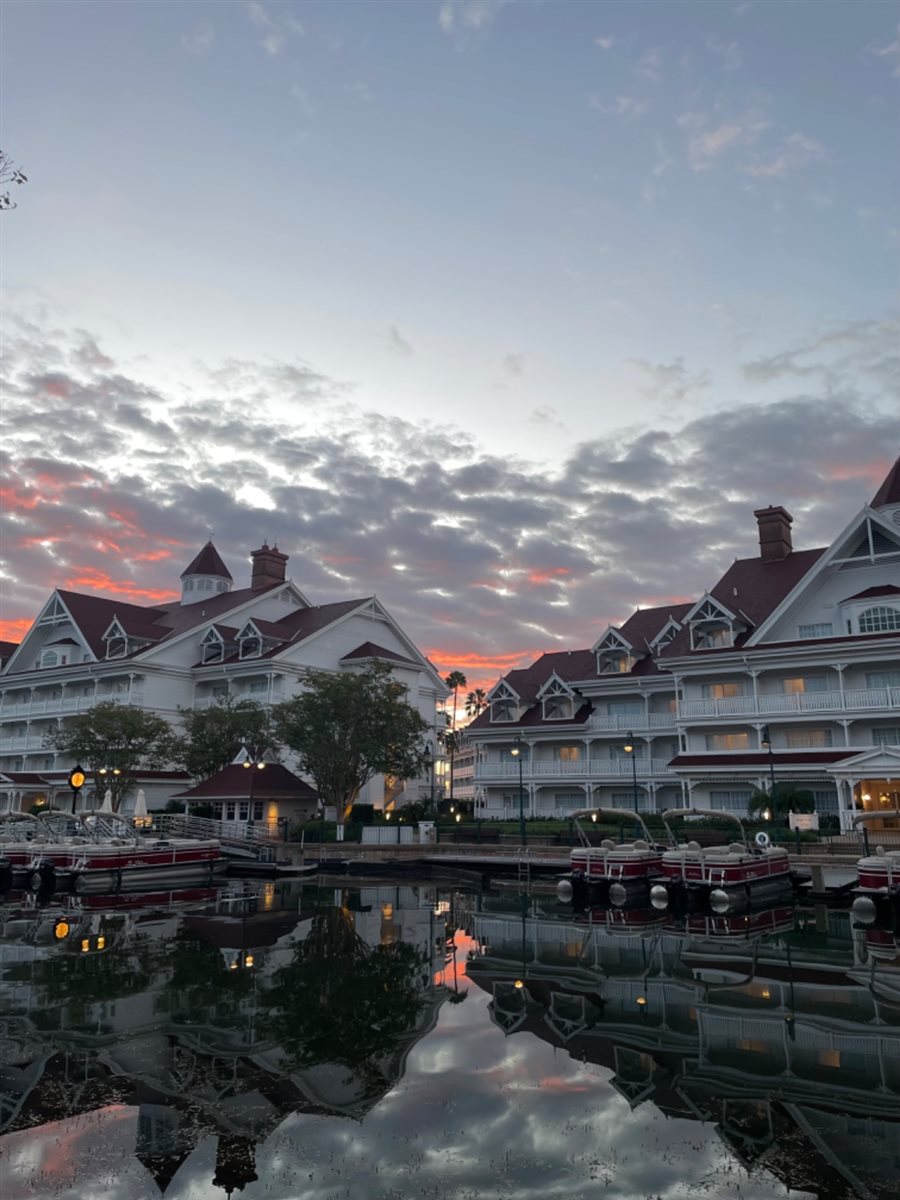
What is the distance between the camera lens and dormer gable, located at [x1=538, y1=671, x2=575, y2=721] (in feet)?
194

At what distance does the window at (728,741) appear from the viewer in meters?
49.2

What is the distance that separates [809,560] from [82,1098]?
51.5 metres

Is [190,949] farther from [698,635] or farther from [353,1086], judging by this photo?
[698,635]

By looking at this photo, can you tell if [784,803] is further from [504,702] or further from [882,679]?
[504,702]

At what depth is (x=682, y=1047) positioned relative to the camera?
14.3 m

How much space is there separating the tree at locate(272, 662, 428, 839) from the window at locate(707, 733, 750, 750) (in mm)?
17917

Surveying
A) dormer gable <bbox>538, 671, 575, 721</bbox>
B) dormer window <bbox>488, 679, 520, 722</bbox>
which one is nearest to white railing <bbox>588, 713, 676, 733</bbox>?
dormer gable <bbox>538, 671, 575, 721</bbox>

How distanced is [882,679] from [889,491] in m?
10.4

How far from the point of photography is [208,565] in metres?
80.8

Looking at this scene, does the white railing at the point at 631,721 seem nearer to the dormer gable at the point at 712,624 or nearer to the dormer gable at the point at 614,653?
the dormer gable at the point at 614,653

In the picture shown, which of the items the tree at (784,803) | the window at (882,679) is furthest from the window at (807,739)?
the tree at (784,803)

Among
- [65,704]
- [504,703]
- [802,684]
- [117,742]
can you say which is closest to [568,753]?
[504,703]

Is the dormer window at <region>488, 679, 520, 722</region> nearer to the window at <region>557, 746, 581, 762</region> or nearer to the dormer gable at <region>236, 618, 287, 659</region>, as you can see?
the window at <region>557, 746, 581, 762</region>

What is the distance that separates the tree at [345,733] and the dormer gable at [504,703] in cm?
1041
